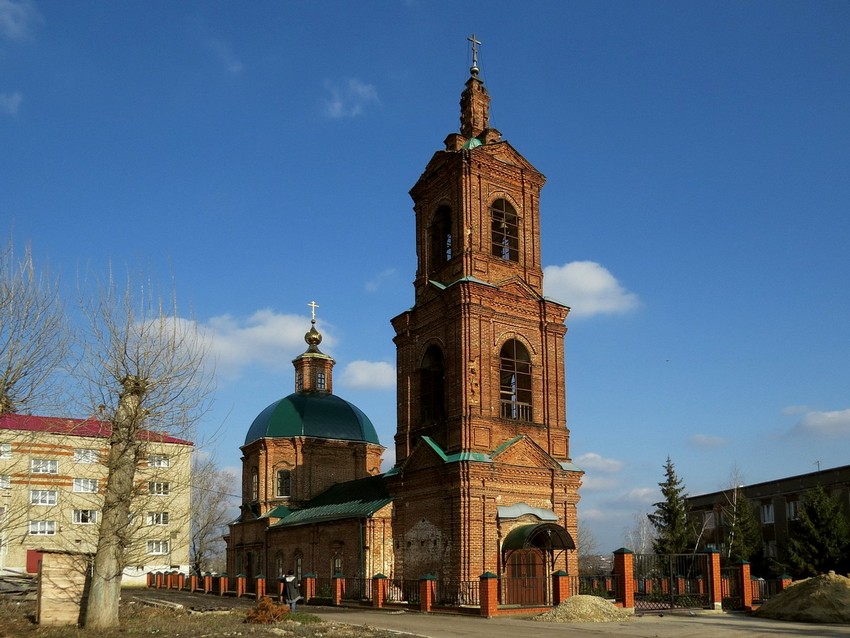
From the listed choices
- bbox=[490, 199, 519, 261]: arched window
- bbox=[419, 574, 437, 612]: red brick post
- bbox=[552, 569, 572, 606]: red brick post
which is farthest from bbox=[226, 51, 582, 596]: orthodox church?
bbox=[552, 569, 572, 606]: red brick post

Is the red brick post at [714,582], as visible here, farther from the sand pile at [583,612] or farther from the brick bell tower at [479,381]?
the sand pile at [583,612]

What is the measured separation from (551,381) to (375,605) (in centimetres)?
959

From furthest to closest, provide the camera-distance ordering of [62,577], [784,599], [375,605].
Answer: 1. [375,605]
2. [784,599]
3. [62,577]

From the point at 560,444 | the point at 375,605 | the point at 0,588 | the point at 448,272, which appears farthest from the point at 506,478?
the point at 0,588

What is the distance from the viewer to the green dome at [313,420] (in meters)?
42.5

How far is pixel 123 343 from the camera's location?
17.8 metres

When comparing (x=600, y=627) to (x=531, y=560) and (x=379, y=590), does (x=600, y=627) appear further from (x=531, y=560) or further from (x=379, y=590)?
(x=379, y=590)

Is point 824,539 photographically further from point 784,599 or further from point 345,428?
point 345,428

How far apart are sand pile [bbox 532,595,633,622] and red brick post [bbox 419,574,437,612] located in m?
3.63

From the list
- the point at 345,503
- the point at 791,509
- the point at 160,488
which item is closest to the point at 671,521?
the point at 791,509

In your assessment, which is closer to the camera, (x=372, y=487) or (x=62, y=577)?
(x=62, y=577)

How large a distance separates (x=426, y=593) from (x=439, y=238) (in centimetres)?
1323

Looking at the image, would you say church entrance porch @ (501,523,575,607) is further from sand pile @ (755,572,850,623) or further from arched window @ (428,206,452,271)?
arched window @ (428,206,452,271)

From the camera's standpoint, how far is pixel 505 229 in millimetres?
30969
